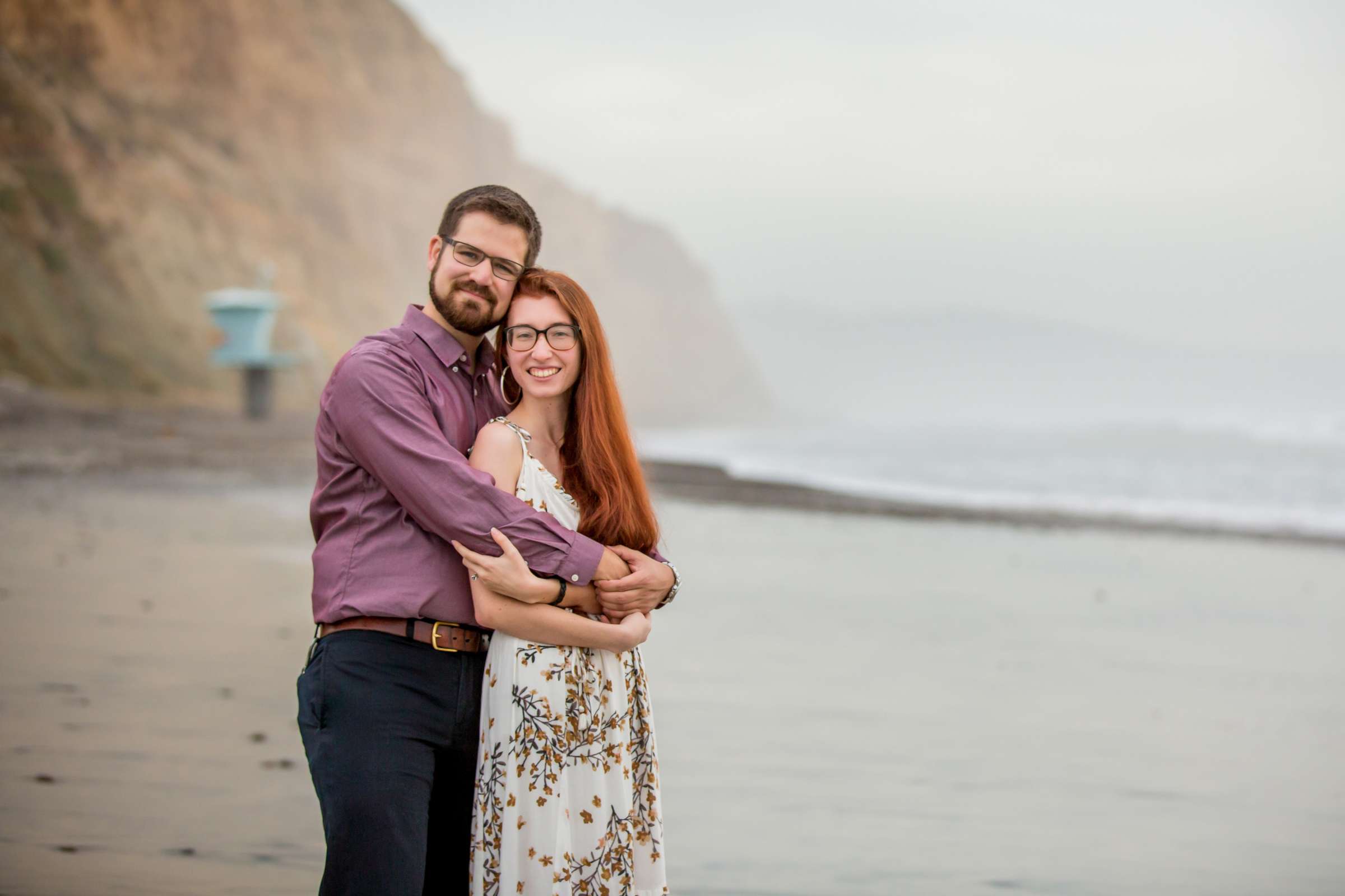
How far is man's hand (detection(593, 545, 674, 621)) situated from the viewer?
111 inches

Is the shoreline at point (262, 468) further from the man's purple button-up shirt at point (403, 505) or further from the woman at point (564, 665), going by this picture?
the woman at point (564, 665)

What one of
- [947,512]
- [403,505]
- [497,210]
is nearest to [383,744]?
[403,505]

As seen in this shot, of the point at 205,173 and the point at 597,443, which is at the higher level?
the point at 205,173

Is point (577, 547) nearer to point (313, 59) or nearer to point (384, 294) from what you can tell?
point (384, 294)

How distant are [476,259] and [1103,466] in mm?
23751

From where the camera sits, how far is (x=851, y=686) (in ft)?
22.6

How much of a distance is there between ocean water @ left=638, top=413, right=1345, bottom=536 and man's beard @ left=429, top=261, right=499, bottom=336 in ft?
50.5

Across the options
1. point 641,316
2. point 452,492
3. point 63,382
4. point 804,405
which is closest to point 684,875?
point 452,492

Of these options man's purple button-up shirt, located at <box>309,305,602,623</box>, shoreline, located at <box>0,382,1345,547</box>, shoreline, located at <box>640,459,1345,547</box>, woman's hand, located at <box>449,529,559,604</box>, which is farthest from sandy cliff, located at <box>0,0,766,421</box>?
woman's hand, located at <box>449,529,559,604</box>

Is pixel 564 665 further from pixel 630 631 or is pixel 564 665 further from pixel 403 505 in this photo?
pixel 403 505

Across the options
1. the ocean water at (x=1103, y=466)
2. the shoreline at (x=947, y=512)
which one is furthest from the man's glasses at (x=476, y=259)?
the ocean water at (x=1103, y=466)

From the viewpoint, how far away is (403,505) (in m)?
2.73

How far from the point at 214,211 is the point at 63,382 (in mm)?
10397

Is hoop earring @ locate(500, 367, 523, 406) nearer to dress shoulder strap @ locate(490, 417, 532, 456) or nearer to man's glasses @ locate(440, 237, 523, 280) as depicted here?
dress shoulder strap @ locate(490, 417, 532, 456)
